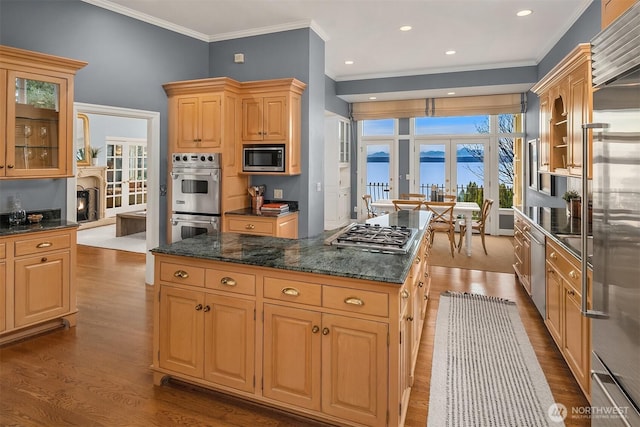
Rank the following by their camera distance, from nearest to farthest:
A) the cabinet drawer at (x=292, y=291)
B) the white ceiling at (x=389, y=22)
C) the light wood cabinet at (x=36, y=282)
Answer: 1. the cabinet drawer at (x=292, y=291)
2. the light wood cabinet at (x=36, y=282)
3. the white ceiling at (x=389, y=22)

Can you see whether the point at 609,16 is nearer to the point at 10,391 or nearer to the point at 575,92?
the point at 575,92

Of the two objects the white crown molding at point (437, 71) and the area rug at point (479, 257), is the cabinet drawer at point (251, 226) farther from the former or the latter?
the white crown molding at point (437, 71)

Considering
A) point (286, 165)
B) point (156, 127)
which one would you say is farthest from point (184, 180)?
point (286, 165)

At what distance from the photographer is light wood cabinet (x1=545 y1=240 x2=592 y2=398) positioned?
2.33 meters

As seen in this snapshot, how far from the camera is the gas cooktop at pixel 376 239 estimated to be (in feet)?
7.89

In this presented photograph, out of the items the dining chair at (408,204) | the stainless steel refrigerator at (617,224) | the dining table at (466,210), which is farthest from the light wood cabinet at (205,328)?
the dining table at (466,210)

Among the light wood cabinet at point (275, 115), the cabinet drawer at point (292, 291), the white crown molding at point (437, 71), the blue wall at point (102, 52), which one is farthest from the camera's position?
the white crown molding at point (437, 71)

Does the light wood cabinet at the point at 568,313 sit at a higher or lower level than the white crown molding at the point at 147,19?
lower

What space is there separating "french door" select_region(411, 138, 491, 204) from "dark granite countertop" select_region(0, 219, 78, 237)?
6.81 metres

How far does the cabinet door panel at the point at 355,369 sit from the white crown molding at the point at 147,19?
13.4 feet

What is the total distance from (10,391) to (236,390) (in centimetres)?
148

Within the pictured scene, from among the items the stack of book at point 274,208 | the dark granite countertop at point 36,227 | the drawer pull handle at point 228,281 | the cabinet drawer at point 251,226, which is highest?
the stack of book at point 274,208

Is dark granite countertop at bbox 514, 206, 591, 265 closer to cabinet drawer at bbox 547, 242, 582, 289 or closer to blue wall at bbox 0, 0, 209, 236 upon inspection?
cabinet drawer at bbox 547, 242, 582, 289

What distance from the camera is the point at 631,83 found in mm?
1330
